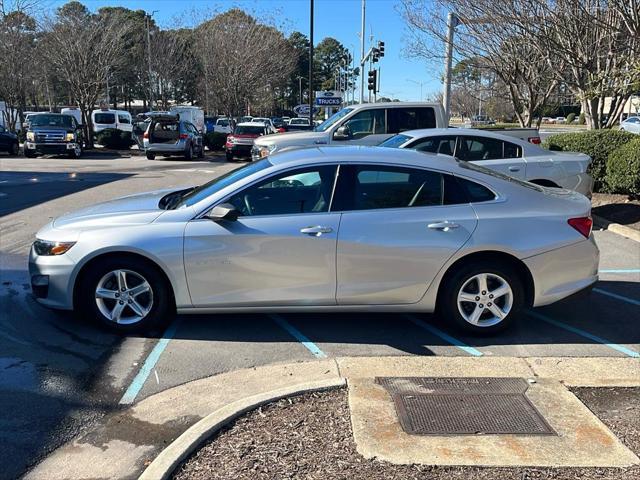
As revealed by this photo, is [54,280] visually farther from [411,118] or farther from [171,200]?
[411,118]

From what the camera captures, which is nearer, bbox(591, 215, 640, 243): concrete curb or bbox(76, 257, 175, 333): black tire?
bbox(76, 257, 175, 333): black tire

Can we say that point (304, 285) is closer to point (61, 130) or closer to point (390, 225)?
point (390, 225)

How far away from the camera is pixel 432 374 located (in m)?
4.17

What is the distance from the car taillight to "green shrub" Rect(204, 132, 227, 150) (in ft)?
86.6

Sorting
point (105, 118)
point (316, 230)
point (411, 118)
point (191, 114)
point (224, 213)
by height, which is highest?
point (191, 114)

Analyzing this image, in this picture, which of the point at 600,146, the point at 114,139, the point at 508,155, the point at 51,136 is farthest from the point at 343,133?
the point at 114,139

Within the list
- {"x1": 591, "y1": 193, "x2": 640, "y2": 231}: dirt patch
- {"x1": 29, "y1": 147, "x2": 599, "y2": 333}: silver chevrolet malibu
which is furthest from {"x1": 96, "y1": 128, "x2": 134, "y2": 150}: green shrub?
{"x1": 29, "y1": 147, "x2": 599, "y2": 333}: silver chevrolet malibu

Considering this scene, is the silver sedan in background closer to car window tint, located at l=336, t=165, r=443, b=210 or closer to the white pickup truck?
the white pickup truck

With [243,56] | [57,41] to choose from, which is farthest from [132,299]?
[243,56]

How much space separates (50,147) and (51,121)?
1.28 meters

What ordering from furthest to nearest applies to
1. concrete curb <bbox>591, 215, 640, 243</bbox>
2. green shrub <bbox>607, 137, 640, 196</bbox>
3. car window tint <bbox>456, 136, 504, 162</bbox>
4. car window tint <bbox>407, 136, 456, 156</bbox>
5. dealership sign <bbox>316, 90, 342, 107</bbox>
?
dealership sign <bbox>316, 90, 342, 107</bbox> → green shrub <bbox>607, 137, 640, 196</bbox> → car window tint <bbox>456, 136, 504, 162</bbox> → car window tint <bbox>407, 136, 456, 156</bbox> → concrete curb <bbox>591, 215, 640, 243</bbox>

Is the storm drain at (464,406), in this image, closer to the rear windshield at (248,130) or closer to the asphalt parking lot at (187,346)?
the asphalt parking lot at (187,346)

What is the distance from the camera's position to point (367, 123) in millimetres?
11672

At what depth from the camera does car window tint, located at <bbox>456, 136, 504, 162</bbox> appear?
9.18 metres
